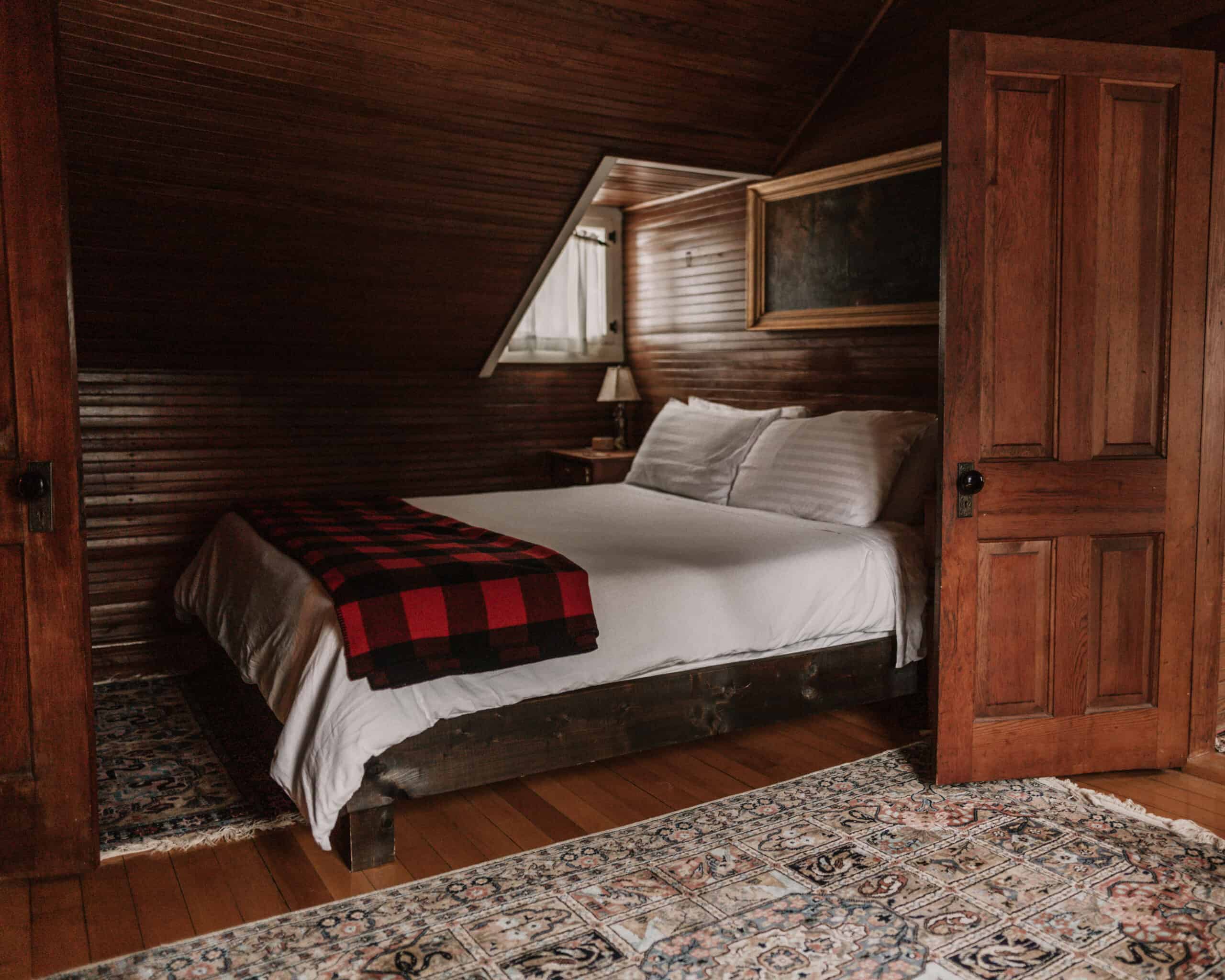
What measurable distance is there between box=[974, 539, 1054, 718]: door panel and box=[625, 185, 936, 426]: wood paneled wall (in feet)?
4.12

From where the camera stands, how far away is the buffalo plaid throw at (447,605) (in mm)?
2504

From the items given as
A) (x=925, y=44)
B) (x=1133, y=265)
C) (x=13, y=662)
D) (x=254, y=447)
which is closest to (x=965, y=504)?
(x=1133, y=265)

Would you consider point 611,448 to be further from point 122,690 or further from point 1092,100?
point 1092,100

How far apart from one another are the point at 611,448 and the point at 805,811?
10.5 ft

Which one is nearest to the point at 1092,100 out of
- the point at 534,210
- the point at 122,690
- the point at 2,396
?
the point at 534,210

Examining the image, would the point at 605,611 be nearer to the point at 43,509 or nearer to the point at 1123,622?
the point at 43,509

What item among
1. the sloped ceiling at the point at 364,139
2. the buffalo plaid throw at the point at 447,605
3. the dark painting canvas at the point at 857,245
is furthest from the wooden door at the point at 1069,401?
the sloped ceiling at the point at 364,139

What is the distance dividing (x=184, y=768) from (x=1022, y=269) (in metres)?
3.02

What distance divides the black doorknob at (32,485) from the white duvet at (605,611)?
28.3 inches

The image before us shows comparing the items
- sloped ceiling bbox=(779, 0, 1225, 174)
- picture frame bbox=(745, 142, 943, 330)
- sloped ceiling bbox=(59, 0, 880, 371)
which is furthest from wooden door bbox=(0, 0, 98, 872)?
picture frame bbox=(745, 142, 943, 330)

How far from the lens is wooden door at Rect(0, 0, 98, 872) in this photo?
91.7 inches

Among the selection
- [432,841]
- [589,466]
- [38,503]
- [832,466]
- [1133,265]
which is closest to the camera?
[38,503]

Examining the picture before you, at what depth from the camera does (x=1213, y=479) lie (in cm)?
309

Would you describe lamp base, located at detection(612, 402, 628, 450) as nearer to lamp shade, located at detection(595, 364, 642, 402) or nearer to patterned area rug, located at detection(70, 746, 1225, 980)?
lamp shade, located at detection(595, 364, 642, 402)
